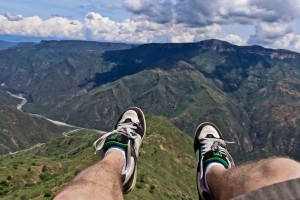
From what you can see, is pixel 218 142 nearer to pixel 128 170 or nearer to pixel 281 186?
pixel 128 170

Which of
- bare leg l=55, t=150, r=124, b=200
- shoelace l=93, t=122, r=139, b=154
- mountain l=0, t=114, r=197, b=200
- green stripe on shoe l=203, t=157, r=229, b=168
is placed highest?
bare leg l=55, t=150, r=124, b=200

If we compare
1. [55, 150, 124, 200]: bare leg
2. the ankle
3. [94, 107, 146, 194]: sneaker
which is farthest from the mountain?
[55, 150, 124, 200]: bare leg

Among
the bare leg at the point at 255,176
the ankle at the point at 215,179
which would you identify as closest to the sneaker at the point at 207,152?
the ankle at the point at 215,179

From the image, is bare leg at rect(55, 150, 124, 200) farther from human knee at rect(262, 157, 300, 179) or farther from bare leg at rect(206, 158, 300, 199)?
human knee at rect(262, 157, 300, 179)

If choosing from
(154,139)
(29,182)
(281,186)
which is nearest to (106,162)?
(281,186)

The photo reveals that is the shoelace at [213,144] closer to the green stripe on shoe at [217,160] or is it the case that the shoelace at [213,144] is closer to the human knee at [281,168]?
the green stripe on shoe at [217,160]

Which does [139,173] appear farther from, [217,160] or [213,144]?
[217,160]
